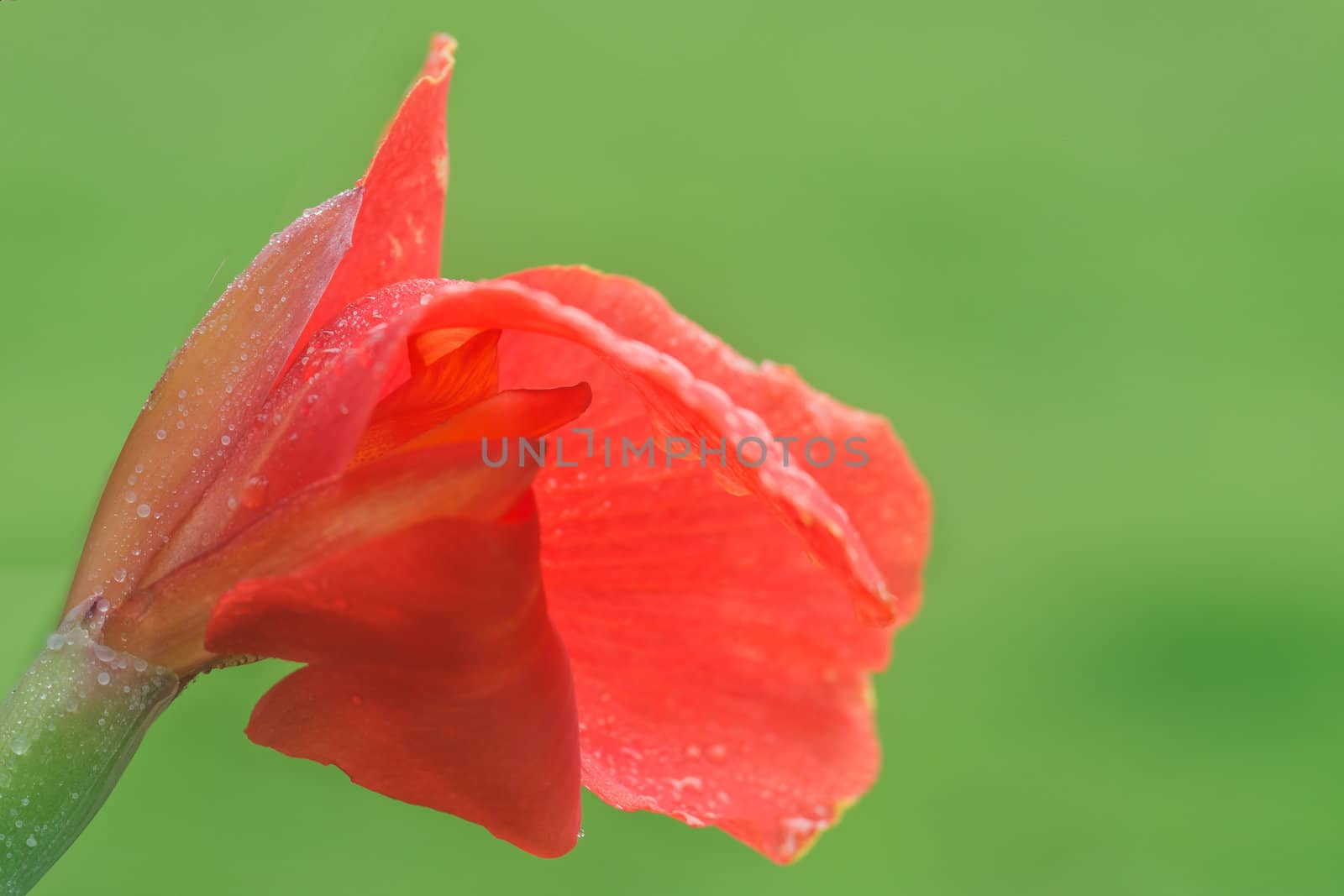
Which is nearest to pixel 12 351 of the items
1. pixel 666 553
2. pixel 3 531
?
pixel 3 531

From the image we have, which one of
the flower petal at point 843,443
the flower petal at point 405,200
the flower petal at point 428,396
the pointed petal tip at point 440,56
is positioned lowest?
the flower petal at point 843,443

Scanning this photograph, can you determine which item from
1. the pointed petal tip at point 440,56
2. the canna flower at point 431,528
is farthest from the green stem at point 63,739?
the pointed petal tip at point 440,56

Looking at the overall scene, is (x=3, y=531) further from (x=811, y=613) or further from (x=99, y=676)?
(x=811, y=613)

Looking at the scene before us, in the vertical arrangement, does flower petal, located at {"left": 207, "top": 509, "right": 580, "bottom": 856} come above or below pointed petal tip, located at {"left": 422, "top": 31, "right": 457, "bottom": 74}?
below

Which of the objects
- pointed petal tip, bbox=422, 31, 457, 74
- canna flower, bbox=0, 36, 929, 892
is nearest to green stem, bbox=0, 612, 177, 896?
canna flower, bbox=0, 36, 929, 892

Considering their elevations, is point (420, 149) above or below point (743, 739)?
above

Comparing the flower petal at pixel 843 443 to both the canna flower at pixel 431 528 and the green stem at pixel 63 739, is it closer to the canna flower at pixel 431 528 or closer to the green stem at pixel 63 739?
the canna flower at pixel 431 528

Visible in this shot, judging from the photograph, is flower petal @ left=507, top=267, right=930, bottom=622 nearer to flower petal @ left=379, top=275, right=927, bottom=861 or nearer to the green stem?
flower petal @ left=379, top=275, right=927, bottom=861

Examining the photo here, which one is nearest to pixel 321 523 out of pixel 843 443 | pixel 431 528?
pixel 431 528

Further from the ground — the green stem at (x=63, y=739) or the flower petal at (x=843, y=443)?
the flower petal at (x=843, y=443)
